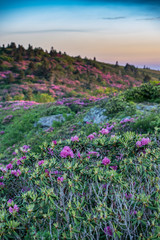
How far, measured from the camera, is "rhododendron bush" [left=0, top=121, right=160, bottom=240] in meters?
1.66

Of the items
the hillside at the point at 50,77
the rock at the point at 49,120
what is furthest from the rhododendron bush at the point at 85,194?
the hillside at the point at 50,77

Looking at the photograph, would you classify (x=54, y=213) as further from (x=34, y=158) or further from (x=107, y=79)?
(x=107, y=79)

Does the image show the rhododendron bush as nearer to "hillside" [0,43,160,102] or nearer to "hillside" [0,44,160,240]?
"hillside" [0,44,160,240]

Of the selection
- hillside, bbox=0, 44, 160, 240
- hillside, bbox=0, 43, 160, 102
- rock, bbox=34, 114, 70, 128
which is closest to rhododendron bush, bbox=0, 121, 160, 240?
hillside, bbox=0, 44, 160, 240

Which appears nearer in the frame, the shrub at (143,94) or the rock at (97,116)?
the rock at (97,116)

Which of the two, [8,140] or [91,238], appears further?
[8,140]

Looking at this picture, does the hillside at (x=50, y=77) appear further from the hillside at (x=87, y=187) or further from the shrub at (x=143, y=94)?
the hillside at (x=87, y=187)

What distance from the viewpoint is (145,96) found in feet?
28.1

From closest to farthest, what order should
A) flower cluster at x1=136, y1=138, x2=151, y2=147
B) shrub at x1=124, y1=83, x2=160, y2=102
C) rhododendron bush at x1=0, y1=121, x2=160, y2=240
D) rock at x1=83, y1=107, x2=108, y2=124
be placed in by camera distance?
rhododendron bush at x1=0, y1=121, x2=160, y2=240, flower cluster at x1=136, y1=138, x2=151, y2=147, rock at x1=83, y1=107, x2=108, y2=124, shrub at x1=124, y1=83, x2=160, y2=102

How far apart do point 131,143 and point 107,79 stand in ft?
128

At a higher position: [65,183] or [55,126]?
[65,183]

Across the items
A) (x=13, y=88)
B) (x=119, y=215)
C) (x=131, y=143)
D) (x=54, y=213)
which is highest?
(x=131, y=143)

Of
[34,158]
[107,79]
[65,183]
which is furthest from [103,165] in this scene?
[107,79]

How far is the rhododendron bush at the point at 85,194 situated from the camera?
1.66 m
